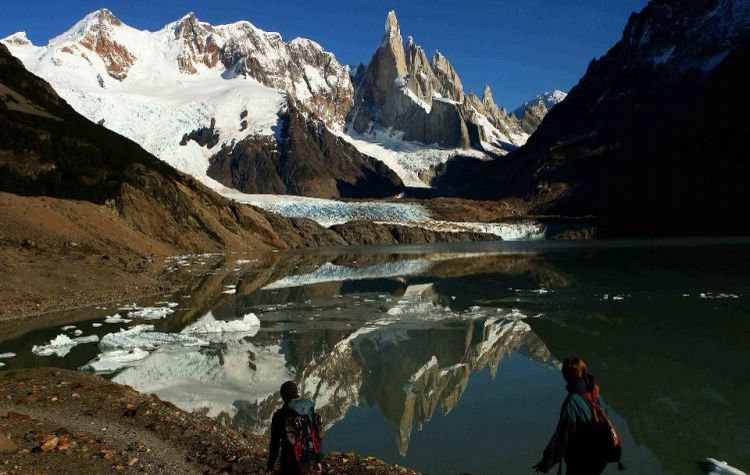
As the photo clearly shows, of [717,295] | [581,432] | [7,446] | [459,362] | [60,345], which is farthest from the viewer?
[717,295]

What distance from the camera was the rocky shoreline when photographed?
10117 mm

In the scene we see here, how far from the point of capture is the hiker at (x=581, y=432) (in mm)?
6910

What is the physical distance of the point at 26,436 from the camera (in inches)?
432

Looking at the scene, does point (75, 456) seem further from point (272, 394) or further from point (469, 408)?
point (469, 408)

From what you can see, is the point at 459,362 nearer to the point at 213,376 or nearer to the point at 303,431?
the point at 213,376

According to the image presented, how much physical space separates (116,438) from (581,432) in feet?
29.0

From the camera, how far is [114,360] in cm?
2058

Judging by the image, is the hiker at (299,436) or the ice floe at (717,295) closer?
the hiker at (299,436)

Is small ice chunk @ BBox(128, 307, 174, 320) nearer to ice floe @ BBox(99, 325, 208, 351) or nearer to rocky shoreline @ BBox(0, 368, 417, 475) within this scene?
ice floe @ BBox(99, 325, 208, 351)

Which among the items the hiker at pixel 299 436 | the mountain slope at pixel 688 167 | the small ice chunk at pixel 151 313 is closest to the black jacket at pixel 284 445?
the hiker at pixel 299 436

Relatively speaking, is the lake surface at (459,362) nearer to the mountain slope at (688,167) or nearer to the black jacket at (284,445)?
the black jacket at (284,445)

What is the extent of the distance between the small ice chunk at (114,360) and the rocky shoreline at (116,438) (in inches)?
183

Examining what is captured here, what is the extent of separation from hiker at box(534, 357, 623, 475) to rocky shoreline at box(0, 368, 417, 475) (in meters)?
3.93

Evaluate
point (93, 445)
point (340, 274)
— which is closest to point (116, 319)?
point (93, 445)
